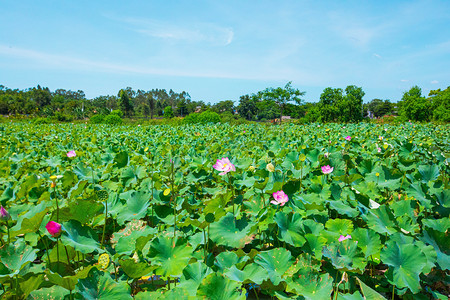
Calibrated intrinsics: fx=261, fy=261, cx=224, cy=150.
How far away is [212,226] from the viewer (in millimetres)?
1016

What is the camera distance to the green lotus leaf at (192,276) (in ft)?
2.56

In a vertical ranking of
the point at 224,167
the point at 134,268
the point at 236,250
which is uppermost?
the point at 224,167

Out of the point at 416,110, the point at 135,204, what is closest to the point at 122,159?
the point at 135,204

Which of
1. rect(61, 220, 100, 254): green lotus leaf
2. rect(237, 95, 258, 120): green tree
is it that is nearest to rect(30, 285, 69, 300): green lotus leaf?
rect(61, 220, 100, 254): green lotus leaf

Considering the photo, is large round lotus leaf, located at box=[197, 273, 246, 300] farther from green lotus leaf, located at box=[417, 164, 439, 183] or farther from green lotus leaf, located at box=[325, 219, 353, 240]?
green lotus leaf, located at box=[417, 164, 439, 183]

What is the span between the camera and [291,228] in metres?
1.00

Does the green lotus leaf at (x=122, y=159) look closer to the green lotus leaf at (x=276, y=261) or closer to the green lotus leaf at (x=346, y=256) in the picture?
the green lotus leaf at (x=276, y=261)

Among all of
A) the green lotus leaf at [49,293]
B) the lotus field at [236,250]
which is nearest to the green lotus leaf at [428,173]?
the lotus field at [236,250]

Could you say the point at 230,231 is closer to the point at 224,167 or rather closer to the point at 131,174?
the point at 224,167

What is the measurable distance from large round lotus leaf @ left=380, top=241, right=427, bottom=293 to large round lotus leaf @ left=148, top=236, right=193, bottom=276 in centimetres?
62

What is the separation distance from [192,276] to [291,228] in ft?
1.37

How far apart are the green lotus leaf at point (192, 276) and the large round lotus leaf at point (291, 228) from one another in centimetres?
32

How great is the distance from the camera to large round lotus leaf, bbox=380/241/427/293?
0.79 m

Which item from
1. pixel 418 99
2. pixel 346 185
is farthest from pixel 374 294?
pixel 418 99
